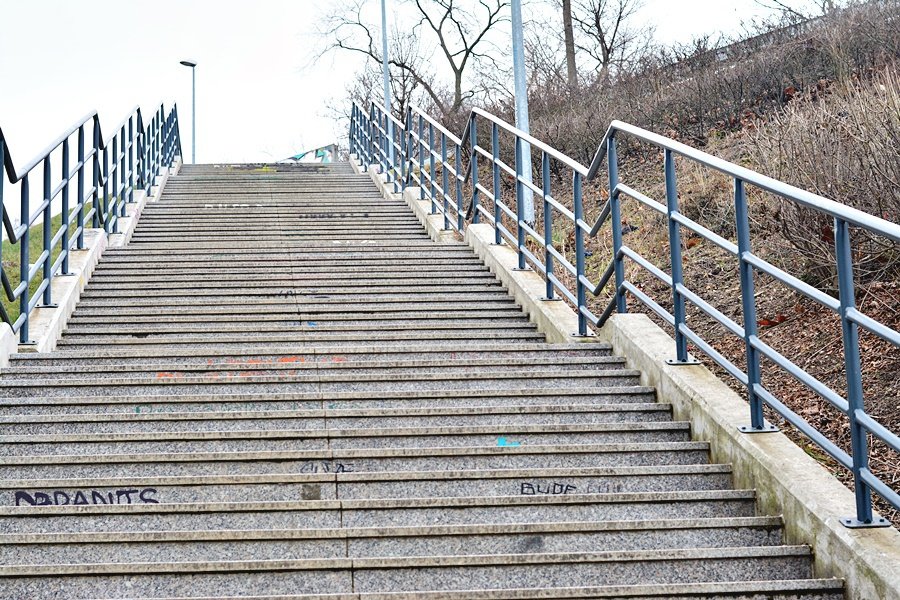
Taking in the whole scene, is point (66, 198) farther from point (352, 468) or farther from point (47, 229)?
point (352, 468)

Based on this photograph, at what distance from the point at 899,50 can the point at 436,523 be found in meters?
11.1

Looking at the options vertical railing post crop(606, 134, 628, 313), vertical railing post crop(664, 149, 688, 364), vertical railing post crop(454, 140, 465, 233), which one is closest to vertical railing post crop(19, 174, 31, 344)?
vertical railing post crop(606, 134, 628, 313)

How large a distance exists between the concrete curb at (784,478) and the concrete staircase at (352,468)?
3.5 inches

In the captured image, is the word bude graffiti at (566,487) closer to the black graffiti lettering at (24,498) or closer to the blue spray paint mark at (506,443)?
the blue spray paint mark at (506,443)

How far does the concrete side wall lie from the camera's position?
11.4ft

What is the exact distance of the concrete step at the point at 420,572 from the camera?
11.8ft

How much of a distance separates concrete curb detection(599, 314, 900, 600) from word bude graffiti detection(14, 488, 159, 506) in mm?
2346

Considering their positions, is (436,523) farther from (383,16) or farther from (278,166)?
(383,16)

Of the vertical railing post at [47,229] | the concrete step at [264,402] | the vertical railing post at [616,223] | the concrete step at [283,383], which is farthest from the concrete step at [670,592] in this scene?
the vertical railing post at [47,229]

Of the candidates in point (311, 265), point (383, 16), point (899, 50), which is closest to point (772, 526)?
point (311, 265)

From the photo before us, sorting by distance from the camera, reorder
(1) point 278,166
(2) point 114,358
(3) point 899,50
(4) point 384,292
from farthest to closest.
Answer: (1) point 278,166
(3) point 899,50
(4) point 384,292
(2) point 114,358

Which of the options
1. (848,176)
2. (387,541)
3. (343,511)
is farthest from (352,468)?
(848,176)

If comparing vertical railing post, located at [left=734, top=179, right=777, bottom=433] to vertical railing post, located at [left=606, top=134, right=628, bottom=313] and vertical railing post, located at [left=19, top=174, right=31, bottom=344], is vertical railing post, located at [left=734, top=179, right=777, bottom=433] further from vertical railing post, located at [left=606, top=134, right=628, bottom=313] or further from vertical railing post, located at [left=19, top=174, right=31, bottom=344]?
vertical railing post, located at [left=19, top=174, right=31, bottom=344]

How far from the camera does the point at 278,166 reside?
18.0 m
